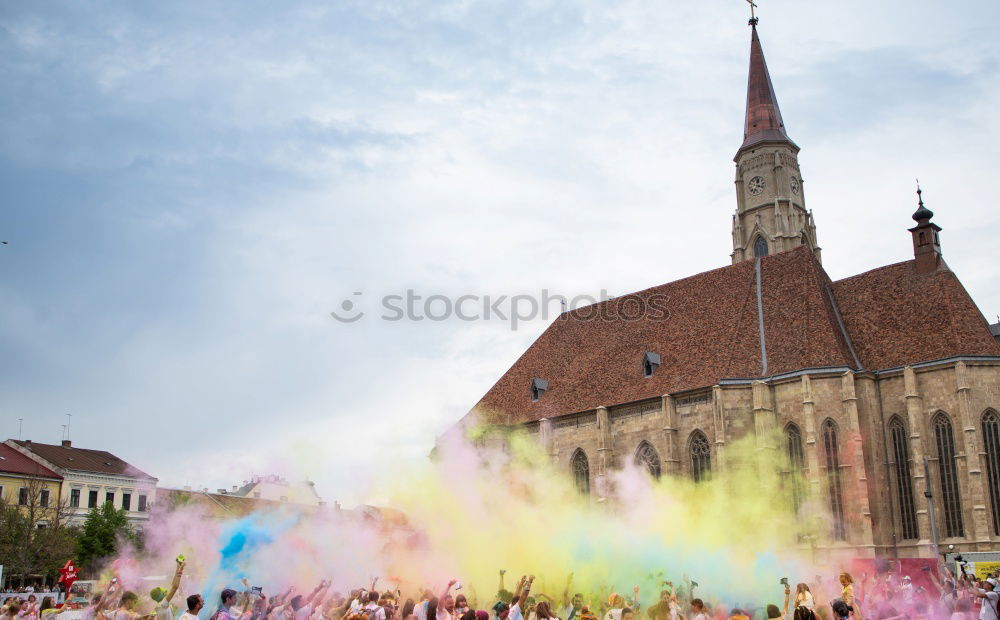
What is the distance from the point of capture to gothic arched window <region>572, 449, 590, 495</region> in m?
43.3

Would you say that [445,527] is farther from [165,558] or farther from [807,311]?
[807,311]

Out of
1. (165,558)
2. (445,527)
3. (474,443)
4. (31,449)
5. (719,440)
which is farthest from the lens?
(31,449)

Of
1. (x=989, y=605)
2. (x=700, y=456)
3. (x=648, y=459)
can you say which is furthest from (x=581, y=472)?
(x=989, y=605)

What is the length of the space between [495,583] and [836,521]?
50.7 ft

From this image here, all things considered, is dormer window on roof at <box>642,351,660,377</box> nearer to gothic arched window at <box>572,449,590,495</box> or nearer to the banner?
gothic arched window at <box>572,449,590,495</box>

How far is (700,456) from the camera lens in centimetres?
3925

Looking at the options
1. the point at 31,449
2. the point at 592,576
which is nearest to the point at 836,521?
the point at 592,576

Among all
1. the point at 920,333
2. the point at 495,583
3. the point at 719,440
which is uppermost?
the point at 920,333

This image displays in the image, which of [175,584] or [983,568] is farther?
[983,568]

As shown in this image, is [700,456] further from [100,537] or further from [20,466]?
[20,466]

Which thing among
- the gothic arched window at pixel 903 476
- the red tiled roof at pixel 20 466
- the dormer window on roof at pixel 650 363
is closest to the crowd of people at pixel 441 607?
the gothic arched window at pixel 903 476

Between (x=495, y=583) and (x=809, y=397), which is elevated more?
(x=809, y=397)

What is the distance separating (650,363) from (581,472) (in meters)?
6.55

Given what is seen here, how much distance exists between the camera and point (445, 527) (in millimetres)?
30984
